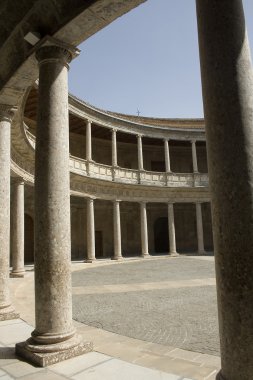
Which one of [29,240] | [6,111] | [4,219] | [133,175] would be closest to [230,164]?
[4,219]

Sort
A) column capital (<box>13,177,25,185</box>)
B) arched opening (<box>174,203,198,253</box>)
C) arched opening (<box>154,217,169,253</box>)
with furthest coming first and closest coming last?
arched opening (<box>174,203,198,253</box>) < arched opening (<box>154,217,169,253</box>) < column capital (<box>13,177,25,185</box>)

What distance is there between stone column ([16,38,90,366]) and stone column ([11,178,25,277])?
30.6 ft

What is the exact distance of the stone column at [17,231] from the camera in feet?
44.3

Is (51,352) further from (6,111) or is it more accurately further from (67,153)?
(6,111)

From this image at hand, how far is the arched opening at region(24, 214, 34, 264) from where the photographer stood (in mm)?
21359

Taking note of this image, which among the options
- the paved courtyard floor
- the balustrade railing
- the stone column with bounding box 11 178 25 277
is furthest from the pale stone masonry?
the balustrade railing

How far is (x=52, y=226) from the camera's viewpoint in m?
4.61

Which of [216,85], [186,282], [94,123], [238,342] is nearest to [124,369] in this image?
[238,342]

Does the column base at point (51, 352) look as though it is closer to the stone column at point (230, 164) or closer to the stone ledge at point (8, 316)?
the stone ledge at point (8, 316)

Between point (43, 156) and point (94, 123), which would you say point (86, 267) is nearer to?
point (94, 123)

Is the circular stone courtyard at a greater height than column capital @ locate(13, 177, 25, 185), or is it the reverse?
column capital @ locate(13, 177, 25, 185)

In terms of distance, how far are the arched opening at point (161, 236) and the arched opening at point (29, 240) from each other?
460 inches

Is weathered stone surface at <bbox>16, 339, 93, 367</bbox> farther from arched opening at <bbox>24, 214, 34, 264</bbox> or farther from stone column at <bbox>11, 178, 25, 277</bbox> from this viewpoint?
arched opening at <bbox>24, 214, 34, 264</bbox>

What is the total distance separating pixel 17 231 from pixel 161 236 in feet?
59.5
